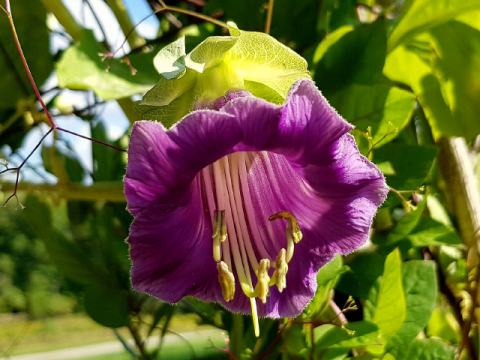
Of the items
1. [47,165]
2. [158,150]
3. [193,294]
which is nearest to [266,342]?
[193,294]

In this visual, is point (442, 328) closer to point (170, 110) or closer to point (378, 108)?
point (378, 108)

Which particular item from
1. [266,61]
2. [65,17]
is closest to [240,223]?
[266,61]

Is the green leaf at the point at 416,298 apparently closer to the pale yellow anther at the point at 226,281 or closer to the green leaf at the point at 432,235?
the green leaf at the point at 432,235

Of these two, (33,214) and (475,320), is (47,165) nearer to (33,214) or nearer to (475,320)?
(33,214)

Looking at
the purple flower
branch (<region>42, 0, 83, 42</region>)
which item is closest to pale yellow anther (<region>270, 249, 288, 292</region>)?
the purple flower

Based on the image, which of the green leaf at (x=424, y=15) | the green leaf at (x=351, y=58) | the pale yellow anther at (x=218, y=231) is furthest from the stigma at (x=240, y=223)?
the green leaf at (x=424, y=15)
